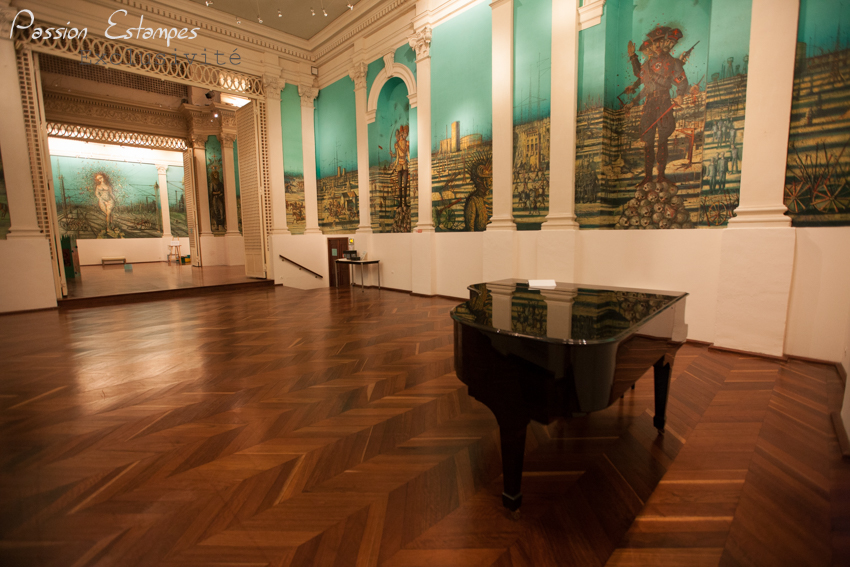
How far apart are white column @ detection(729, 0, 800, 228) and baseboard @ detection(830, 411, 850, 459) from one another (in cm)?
186

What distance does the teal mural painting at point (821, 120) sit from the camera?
3.20 metres

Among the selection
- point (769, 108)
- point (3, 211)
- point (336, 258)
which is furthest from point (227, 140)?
point (769, 108)

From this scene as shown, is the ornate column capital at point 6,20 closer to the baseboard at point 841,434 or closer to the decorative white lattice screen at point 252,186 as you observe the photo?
the decorative white lattice screen at point 252,186

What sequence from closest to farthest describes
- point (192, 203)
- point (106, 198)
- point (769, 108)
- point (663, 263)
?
point (769, 108)
point (663, 263)
point (192, 203)
point (106, 198)

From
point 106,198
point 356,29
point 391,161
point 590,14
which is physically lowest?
point 391,161

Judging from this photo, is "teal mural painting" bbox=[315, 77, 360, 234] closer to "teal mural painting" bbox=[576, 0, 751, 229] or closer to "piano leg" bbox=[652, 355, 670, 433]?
"teal mural painting" bbox=[576, 0, 751, 229]

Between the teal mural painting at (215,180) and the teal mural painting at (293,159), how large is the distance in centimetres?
565

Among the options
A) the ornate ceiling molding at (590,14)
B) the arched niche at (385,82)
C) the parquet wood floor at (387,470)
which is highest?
the arched niche at (385,82)

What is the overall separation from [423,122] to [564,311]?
5.83 meters

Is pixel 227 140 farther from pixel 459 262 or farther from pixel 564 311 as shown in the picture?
pixel 564 311

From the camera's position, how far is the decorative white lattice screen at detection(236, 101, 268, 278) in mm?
8805

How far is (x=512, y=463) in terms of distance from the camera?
5.17 feet

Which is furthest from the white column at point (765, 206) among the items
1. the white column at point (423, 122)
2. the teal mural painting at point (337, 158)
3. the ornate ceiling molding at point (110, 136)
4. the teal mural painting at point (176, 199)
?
the teal mural painting at point (176, 199)

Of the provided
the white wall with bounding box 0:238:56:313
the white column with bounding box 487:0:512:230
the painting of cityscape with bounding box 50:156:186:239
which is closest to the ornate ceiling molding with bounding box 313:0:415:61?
the white column with bounding box 487:0:512:230
